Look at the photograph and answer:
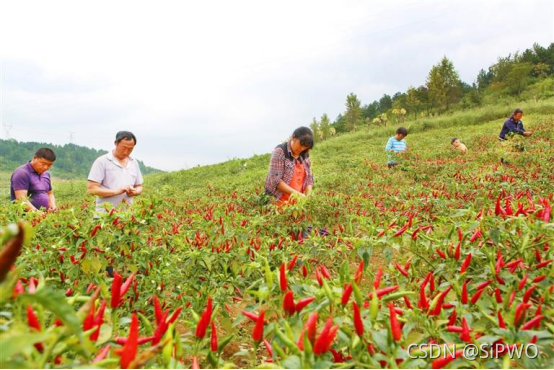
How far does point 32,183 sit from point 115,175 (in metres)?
1.20

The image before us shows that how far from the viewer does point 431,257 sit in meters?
1.85

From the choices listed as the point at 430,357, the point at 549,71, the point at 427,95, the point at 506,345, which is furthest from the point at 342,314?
the point at 549,71

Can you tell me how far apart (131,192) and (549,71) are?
194 ft

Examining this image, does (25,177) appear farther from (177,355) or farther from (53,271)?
(177,355)

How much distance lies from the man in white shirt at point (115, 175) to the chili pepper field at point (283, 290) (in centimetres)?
71

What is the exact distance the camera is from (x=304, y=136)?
144 inches

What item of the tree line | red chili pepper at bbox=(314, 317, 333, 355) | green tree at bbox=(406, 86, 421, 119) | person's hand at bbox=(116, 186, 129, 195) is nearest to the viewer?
red chili pepper at bbox=(314, 317, 333, 355)

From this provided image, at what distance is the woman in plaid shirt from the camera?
369cm

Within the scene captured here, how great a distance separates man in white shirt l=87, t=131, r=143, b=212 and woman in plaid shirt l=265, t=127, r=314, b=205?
1.39 m

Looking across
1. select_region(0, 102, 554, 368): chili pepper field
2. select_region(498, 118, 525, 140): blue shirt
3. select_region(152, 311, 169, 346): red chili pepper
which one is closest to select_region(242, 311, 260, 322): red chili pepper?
select_region(0, 102, 554, 368): chili pepper field

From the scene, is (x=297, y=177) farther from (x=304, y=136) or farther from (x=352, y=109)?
(x=352, y=109)

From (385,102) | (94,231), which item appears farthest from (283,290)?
(385,102)

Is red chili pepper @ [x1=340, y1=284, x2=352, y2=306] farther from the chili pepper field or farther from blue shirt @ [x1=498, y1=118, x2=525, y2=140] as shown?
blue shirt @ [x1=498, y1=118, x2=525, y2=140]

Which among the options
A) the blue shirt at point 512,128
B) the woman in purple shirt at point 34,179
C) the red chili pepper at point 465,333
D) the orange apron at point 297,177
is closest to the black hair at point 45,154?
the woman in purple shirt at point 34,179
